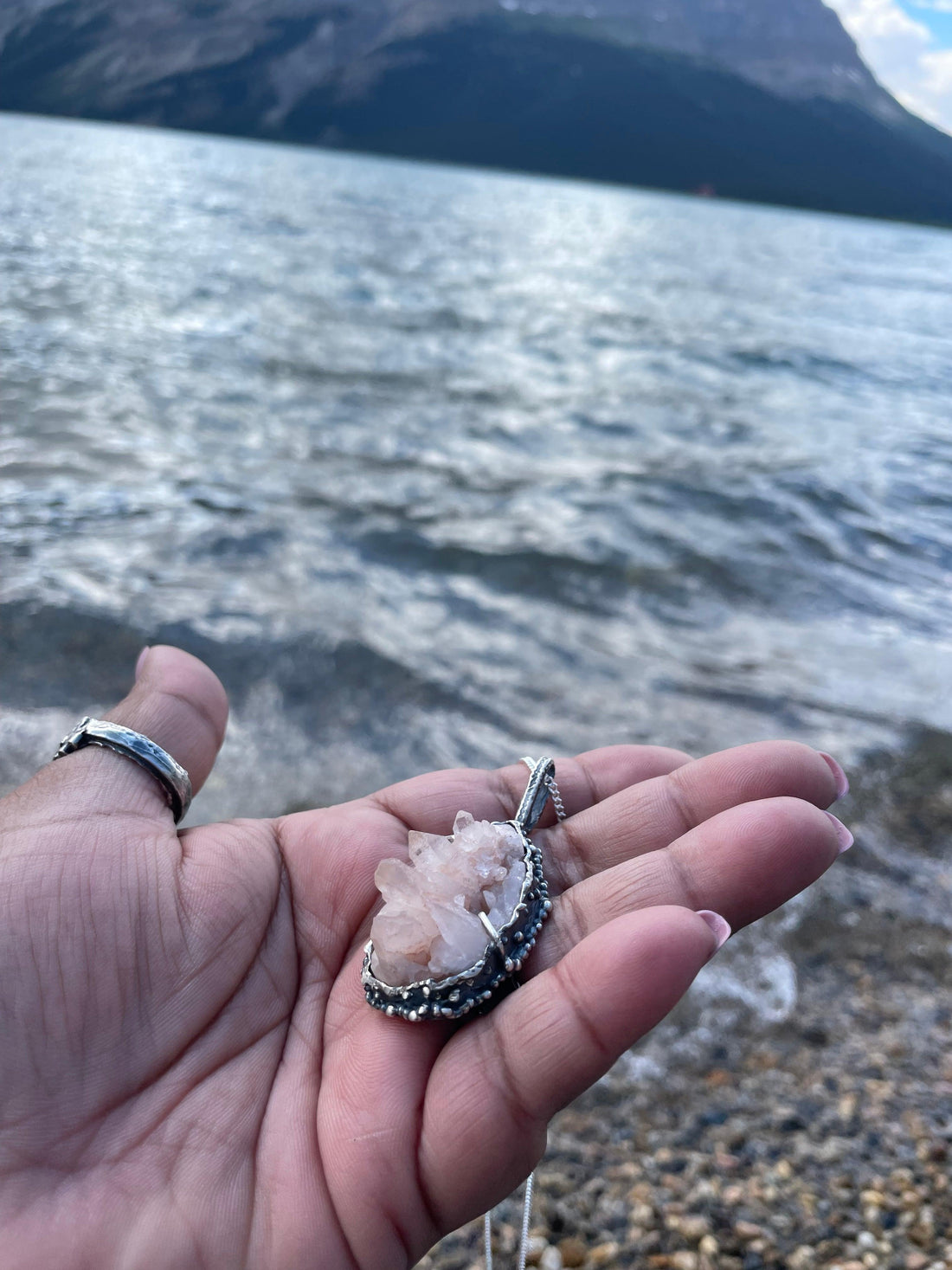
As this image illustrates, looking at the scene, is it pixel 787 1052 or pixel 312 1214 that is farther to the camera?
pixel 787 1052

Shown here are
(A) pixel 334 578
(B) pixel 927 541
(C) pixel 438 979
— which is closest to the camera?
(C) pixel 438 979

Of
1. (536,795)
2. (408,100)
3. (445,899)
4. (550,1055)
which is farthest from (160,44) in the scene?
(550,1055)

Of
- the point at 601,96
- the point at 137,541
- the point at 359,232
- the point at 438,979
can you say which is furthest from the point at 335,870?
the point at 601,96

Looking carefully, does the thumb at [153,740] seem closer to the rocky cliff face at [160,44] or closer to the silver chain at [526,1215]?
the silver chain at [526,1215]

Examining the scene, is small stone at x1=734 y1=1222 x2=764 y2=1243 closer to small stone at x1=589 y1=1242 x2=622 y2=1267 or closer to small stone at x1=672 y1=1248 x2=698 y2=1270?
small stone at x1=672 y1=1248 x2=698 y2=1270

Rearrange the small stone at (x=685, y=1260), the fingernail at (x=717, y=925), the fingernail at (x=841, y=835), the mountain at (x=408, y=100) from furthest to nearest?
the mountain at (x=408, y=100) < the small stone at (x=685, y=1260) < the fingernail at (x=841, y=835) < the fingernail at (x=717, y=925)

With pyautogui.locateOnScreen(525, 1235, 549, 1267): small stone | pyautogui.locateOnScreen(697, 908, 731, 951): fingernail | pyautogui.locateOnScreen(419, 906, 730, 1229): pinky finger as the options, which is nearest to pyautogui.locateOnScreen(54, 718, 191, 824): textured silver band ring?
pyautogui.locateOnScreen(419, 906, 730, 1229): pinky finger

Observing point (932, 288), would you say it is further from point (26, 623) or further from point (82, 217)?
point (26, 623)

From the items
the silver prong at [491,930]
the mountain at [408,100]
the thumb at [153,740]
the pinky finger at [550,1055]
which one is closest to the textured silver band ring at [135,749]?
the thumb at [153,740]
